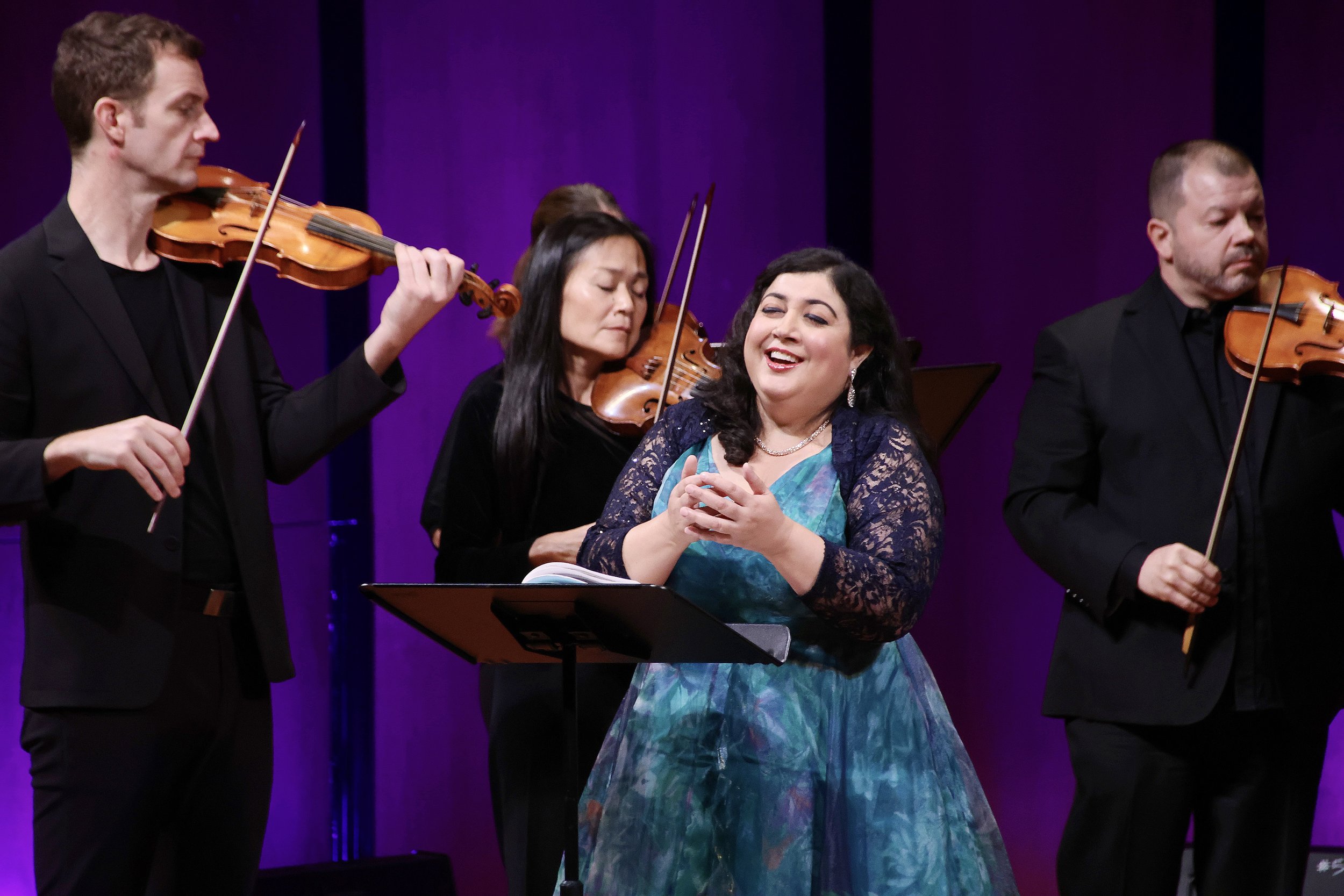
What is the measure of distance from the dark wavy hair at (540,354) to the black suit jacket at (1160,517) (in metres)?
0.86

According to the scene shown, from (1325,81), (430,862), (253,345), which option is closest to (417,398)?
(430,862)

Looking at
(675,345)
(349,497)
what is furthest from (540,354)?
(349,497)

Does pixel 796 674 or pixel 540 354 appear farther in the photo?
pixel 540 354

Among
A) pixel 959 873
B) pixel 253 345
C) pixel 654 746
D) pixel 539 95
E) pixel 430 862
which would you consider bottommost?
pixel 430 862

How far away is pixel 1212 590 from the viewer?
7.88 ft

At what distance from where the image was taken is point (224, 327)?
197cm

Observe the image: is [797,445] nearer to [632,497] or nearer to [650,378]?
[632,497]

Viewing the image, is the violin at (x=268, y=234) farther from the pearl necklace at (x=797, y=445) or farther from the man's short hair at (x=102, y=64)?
the pearl necklace at (x=797, y=445)

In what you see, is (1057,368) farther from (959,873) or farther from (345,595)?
(345,595)

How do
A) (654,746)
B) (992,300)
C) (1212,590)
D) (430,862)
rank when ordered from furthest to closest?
1. (992,300)
2. (430,862)
3. (1212,590)
4. (654,746)

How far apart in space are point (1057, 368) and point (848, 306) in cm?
72

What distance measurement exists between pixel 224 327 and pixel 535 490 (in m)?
0.78

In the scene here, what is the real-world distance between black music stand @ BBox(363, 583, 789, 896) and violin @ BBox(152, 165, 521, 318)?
0.63 m

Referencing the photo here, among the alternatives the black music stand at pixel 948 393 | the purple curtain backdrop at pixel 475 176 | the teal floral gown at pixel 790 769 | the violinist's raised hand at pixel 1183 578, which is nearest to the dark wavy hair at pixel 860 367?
the teal floral gown at pixel 790 769
